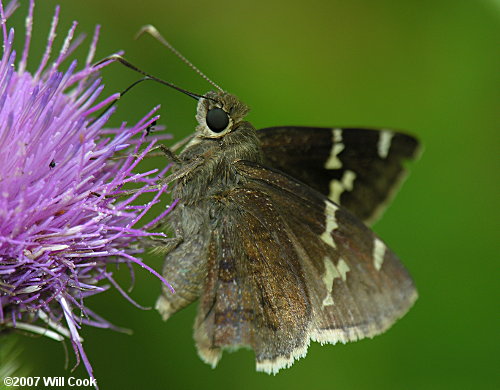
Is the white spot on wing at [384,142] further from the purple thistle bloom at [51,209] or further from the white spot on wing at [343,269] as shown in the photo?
the purple thistle bloom at [51,209]

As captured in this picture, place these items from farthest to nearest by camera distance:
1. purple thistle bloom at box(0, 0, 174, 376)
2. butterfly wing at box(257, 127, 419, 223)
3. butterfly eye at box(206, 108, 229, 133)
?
1. butterfly wing at box(257, 127, 419, 223)
2. butterfly eye at box(206, 108, 229, 133)
3. purple thistle bloom at box(0, 0, 174, 376)

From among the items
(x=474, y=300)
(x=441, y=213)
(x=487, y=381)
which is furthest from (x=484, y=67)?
(x=487, y=381)

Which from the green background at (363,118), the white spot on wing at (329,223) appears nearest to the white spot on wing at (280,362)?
the white spot on wing at (329,223)

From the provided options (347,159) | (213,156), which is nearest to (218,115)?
(213,156)

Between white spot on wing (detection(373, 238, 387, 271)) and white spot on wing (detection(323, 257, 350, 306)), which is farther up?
white spot on wing (detection(373, 238, 387, 271))

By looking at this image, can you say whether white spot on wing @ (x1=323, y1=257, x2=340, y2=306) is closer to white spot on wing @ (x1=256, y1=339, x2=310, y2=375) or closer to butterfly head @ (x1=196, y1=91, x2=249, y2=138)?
white spot on wing @ (x1=256, y1=339, x2=310, y2=375)

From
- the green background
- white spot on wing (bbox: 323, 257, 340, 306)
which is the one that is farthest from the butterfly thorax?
the green background

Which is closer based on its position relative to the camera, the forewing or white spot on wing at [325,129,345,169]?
the forewing
